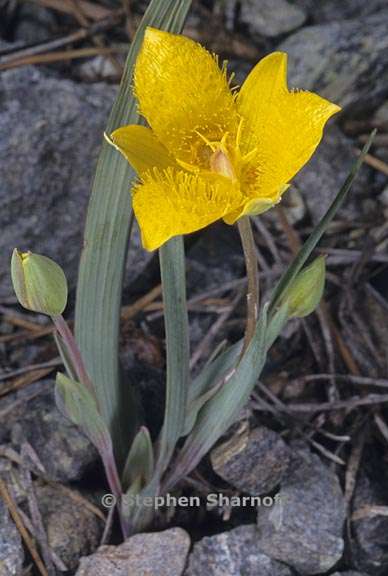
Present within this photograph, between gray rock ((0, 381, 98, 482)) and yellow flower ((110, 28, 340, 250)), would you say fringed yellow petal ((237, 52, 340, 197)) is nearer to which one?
yellow flower ((110, 28, 340, 250))

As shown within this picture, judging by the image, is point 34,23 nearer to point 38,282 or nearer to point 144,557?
point 38,282

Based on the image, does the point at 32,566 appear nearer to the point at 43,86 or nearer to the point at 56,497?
the point at 56,497

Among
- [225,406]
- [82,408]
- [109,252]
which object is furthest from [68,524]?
[109,252]

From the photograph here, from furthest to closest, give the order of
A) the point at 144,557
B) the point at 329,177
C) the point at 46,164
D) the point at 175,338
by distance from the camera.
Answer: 1. the point at 329,177
2. the point at 46,164
3. the point at 144,557
4. the point at 175,338

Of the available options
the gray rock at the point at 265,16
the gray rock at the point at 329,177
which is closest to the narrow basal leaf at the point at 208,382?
the gray rock at the point at 329,177

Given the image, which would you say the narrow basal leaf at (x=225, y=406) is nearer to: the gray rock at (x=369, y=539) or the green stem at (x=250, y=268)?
the green stem at (x=250, y=268)

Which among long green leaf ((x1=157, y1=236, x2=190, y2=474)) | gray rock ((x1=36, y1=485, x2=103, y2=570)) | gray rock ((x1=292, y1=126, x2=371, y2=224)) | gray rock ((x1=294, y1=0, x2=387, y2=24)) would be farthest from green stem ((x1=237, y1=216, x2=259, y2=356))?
gray rock ((x1=294, y1=0, x2=387, y2=24))
